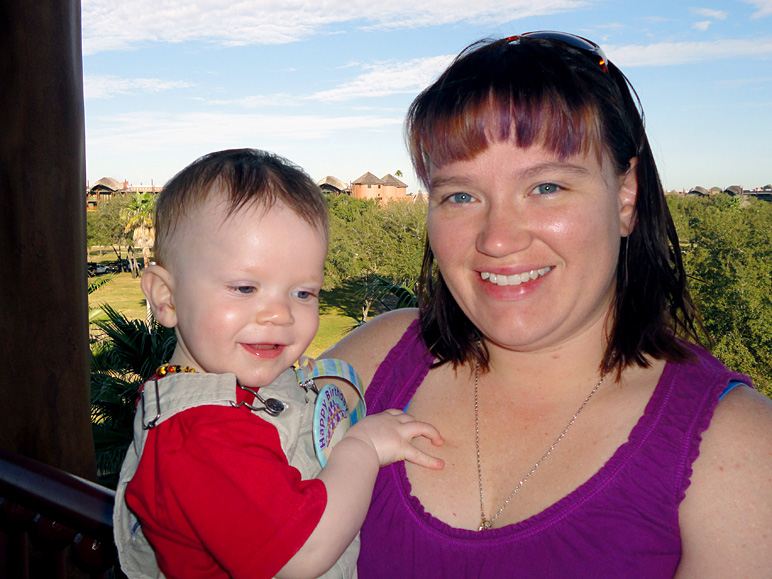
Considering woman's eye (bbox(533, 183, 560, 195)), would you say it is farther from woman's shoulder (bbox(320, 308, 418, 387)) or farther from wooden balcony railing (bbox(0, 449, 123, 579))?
wooden balcony railing (bbox(0, 449, 123, 579))

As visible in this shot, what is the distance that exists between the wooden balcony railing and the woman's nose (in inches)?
46.7

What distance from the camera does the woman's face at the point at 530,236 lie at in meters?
1.51

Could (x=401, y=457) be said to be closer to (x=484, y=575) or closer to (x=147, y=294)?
(x=484, y=575)

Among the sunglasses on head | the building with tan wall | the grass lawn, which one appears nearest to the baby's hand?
the sunglasses on head

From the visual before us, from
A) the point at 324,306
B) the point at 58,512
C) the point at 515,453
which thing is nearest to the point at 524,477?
the point at 515,453

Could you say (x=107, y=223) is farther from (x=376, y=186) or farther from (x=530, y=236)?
(x=530, y=236)

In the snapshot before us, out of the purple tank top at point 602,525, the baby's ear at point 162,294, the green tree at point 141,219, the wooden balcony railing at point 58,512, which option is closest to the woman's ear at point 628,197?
the purple tank top at point 602,525

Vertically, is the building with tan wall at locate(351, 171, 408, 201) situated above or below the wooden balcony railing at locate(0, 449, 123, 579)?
below

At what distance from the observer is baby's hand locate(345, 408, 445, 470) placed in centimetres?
155

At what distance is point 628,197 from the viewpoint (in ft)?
5.57

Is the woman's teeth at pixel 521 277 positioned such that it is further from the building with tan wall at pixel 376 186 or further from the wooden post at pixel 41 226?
the building with tan wall at pixel 376 186

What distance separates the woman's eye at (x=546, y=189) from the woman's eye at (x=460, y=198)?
174 mm

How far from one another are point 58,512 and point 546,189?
5.10ft

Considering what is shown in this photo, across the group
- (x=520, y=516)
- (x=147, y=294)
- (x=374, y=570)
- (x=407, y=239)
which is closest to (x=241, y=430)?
(x=147, y=294)
